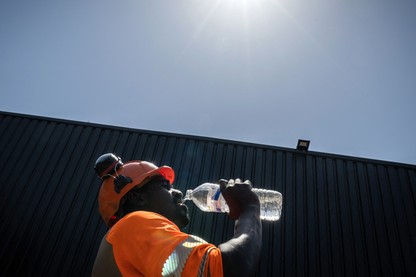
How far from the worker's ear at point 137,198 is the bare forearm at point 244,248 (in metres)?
0.95

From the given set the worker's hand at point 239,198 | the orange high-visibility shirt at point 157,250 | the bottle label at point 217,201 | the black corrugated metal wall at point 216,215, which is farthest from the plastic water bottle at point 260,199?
the orange high-visibility shirt at point 157,250

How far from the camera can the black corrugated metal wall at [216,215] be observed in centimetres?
490

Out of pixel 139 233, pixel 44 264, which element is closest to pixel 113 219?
pixel 139 233

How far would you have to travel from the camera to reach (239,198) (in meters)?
1.79

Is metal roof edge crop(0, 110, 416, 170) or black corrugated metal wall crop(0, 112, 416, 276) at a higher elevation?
metal roof edge crop(0, 110, 416, 170)

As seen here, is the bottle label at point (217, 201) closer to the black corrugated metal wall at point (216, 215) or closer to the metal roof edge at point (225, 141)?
the black corrugated metal wall at point (216, 215)

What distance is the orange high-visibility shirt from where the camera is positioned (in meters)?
1.21

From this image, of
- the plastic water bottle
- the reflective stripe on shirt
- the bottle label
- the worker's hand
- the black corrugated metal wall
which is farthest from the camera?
the black corrugated metal wall

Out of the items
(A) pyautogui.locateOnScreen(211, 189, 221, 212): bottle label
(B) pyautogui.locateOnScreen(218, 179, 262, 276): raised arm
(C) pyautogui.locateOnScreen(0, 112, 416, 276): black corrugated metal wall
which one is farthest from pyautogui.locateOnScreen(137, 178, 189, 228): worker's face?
(C) pyautogui.locateOnScreen(0, 112, 416, 276): black corrugated metal wall

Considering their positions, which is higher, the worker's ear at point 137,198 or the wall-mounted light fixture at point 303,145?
the wall-mounted light fixture at point 303,145

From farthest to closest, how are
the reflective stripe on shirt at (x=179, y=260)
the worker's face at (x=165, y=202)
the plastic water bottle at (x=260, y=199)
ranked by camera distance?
the plastic water bottle at (x=260, y=199) < the worker's face at (x=165, y=202) < the reflective stripe on shirt at (x=179, y=260)

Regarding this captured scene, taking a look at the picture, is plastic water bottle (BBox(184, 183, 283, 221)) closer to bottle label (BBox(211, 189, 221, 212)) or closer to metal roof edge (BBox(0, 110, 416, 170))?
bottle label (BBox(211, 189, 221, 212))

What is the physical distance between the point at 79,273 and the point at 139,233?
4370mm

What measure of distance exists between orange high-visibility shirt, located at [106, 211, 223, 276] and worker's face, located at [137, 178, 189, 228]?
26.8 inches
